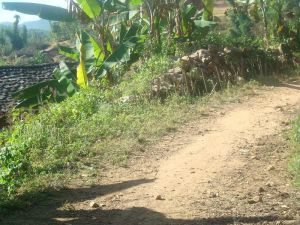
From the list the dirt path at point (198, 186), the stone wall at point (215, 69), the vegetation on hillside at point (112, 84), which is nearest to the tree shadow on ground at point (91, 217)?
the dirt path at point (198, 186)

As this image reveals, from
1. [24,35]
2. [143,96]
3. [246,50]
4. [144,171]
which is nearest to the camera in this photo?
[144,171]

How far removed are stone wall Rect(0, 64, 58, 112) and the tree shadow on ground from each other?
1342 cm

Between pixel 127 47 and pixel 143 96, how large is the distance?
2449 mm

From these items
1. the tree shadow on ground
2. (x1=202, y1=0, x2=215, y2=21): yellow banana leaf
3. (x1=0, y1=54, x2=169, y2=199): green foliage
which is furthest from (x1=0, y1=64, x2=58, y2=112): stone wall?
the tree shadow on ground

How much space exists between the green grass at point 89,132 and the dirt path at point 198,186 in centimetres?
36

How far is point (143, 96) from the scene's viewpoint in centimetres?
991

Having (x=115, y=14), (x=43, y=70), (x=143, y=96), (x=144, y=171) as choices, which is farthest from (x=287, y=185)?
(x=43, y=70)

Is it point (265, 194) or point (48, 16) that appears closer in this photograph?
point (265, 194)

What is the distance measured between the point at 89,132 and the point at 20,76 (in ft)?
39.3

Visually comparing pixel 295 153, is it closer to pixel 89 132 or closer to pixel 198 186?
pixel 198 186

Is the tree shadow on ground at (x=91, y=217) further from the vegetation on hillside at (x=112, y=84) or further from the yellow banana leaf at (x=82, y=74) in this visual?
the yellow banana leaf at (x=82, y=74)

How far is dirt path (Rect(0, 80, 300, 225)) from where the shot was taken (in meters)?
4.98

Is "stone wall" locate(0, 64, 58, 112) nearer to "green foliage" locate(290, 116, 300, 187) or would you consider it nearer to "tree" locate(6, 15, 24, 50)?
"green foliage" locate(290, 116, 300, 187)

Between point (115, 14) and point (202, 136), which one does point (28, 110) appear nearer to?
point (115, 14)
